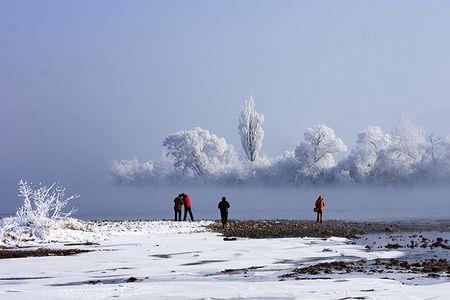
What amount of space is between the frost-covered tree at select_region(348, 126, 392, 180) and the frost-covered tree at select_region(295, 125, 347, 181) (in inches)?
81.6

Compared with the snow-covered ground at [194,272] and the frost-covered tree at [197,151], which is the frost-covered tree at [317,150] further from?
the snow-covered ground at [194,272]

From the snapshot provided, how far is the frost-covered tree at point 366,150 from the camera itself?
91.0 meters

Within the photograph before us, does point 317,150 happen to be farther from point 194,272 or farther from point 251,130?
point 194,272

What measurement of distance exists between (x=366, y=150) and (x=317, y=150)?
6802mm

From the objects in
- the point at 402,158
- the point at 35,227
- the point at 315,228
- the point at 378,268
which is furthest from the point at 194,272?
the point at 402,158

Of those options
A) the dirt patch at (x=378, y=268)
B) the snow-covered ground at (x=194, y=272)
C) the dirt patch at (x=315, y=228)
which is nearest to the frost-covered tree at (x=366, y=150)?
the dirt patch at (x=315, y=228)

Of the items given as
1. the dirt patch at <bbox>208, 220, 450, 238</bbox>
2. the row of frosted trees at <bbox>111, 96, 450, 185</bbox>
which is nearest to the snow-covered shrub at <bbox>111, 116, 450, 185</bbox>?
the row of frosted trees at <bbox>111, 96, 450, 185</bbox>

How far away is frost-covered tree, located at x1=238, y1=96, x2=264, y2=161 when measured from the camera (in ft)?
335

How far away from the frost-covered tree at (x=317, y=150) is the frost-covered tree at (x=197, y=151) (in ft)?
50.1

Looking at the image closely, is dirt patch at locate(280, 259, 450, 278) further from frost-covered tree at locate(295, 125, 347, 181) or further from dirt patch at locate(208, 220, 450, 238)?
frost-covered tree at locate(295, 125, 347, 181)

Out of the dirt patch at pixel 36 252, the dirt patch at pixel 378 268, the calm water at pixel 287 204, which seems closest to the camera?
the dirt patch at pixel 378 268

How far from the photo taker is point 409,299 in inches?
470

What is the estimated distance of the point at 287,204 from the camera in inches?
2596

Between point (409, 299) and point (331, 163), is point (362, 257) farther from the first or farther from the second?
point (331, 163)
